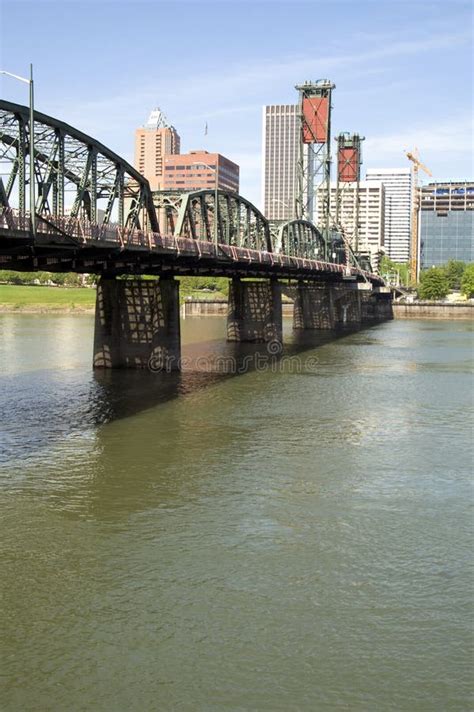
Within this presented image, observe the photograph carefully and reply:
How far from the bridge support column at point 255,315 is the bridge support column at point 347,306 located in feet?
151

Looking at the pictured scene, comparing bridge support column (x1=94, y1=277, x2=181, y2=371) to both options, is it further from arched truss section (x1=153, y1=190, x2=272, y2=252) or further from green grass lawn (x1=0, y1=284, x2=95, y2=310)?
green grass lawn (x1=0, y1=284, x2=95, y2=310)

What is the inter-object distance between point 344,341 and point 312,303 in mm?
27869

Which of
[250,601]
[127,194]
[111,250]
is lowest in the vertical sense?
[250,601]

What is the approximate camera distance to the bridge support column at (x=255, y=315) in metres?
99.1

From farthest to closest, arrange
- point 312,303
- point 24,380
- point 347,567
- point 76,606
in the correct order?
1. point 312,303
2. point 24,380
3. point 347,567
4. point 76,606

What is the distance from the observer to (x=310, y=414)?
47.7 metres

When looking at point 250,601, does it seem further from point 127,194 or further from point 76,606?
point 127,194

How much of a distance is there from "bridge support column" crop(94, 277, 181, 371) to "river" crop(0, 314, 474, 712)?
15341 millimetres

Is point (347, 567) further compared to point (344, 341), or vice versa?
point (344, 341)

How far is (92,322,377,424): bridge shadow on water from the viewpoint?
164 feet

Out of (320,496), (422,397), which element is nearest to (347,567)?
(320,496)

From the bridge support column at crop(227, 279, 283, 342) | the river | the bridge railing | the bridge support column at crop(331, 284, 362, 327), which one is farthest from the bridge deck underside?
the bridge support column at crop(331, 284, 362, 327)

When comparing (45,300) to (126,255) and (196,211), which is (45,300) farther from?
(126,255)

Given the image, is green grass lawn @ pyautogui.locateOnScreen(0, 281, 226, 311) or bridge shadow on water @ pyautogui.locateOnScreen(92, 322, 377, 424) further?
green grass lawn @ pyautogui.locateOnScreen(0, 281, 226, 311)
